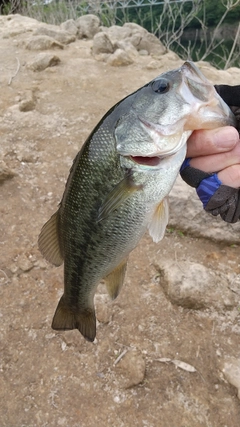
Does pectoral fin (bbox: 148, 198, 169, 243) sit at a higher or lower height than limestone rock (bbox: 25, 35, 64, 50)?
higher

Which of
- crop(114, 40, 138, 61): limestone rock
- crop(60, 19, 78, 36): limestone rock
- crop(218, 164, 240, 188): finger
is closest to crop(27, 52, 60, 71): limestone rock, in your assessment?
crop(114, 40, 138, 61): limestone rock

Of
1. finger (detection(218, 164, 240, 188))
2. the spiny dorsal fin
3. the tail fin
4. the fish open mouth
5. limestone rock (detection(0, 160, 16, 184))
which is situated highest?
the fish open mouth

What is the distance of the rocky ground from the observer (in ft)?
7.87

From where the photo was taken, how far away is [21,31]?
845 centimetres

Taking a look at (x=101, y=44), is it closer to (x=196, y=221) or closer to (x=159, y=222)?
(x=196, y=221)

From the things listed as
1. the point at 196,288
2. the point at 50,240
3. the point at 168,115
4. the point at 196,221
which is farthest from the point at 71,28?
the point at 168,115

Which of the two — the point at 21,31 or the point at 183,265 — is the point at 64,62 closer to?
the point at 21,31

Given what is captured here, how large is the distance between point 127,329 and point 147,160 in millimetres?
1597

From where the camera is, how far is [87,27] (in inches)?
346

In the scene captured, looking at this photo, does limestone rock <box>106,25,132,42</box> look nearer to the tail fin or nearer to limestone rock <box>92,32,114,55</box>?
limestone rock <box>92,32,114,55</box>

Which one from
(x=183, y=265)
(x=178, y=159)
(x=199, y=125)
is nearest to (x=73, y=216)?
(x=178, y=159)

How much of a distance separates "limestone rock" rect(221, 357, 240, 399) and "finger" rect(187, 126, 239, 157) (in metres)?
1.55

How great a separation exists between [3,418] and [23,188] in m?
2.20

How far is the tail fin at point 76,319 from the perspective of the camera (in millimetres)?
2068
